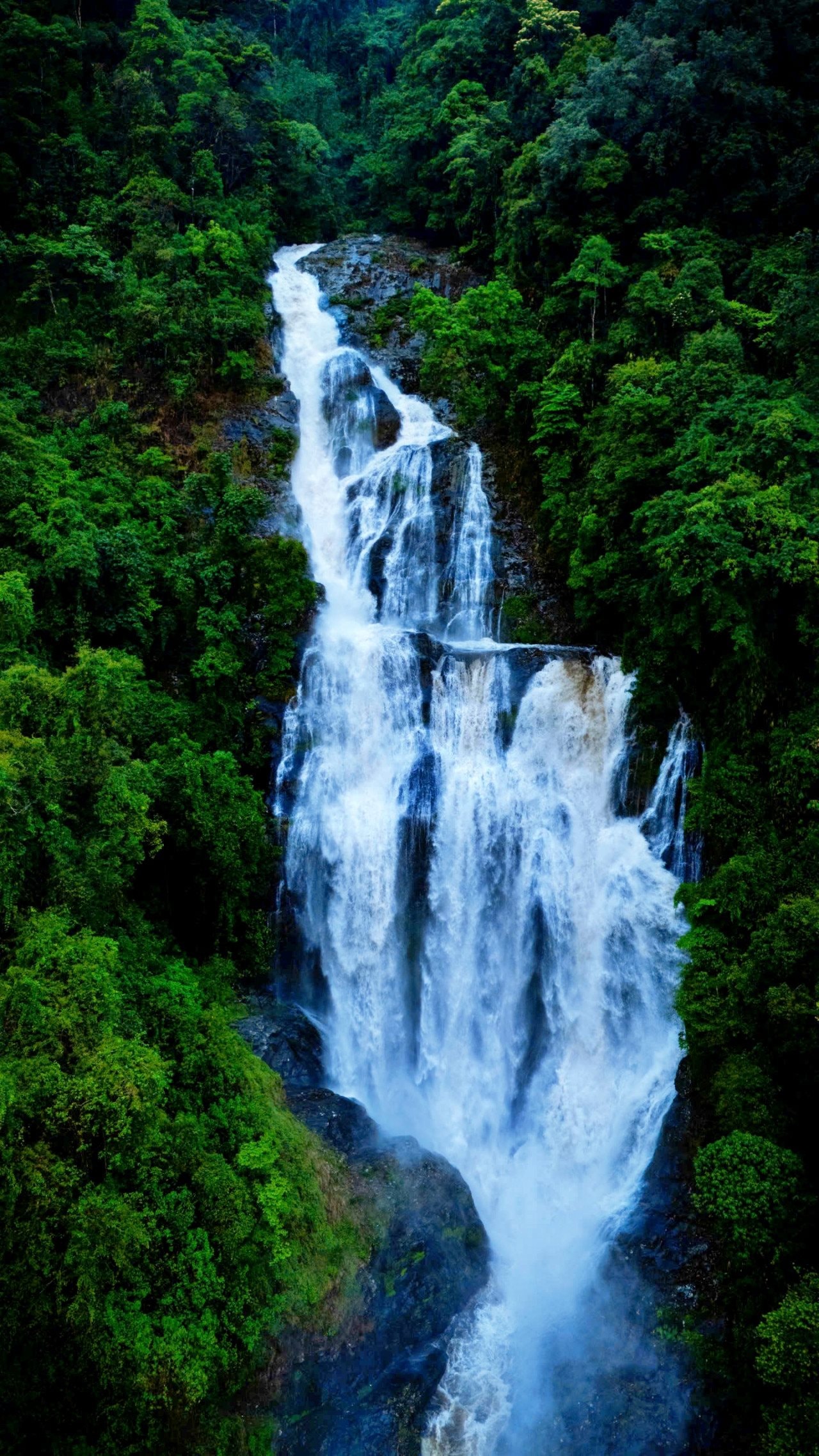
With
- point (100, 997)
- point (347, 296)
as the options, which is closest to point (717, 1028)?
point (100, 997)

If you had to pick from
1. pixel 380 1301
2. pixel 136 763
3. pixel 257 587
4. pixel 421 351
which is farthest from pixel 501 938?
pixel 421 351

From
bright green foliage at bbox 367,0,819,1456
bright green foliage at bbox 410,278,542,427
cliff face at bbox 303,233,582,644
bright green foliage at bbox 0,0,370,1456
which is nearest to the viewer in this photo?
bright green foliage at bbox 0,0,370,1456

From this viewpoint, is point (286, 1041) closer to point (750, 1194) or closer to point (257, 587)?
point (750, 1194)

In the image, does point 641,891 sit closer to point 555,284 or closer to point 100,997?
point 100,997

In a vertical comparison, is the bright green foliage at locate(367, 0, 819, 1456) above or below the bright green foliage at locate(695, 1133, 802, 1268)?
above

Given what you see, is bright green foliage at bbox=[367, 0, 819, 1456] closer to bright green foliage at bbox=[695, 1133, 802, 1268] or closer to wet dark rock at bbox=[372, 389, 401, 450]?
bright green foliage at bbox=[695, 1133, 802, 1268]

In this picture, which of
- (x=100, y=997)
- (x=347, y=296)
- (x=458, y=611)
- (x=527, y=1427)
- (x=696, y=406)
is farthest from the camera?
(x=347, y=296)

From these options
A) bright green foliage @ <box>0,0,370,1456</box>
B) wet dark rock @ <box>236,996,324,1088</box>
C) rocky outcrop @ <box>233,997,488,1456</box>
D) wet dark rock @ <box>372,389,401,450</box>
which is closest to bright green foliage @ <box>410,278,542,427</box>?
wet dark rock @ <box>372,389,401,450</box>
